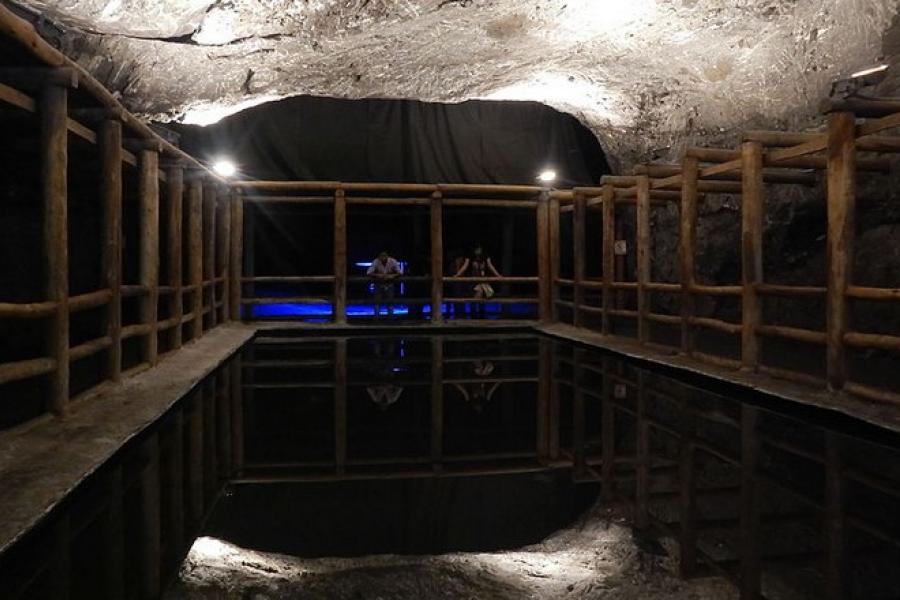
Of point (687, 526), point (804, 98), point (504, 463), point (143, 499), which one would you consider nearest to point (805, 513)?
point (687, 526)

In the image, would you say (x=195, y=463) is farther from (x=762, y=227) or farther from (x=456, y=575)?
(x=762, y=227)

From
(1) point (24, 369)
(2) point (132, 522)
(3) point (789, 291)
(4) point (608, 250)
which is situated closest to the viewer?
(2) point (132, 522)

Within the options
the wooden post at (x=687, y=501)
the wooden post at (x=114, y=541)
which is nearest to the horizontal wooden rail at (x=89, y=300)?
the wooden post at (x=114, y=541)

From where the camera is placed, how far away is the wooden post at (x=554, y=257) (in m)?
12.2

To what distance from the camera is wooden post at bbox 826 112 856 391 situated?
16.8 feet

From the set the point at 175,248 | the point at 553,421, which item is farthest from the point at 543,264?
the point at 553,421

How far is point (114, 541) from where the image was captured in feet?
9.05

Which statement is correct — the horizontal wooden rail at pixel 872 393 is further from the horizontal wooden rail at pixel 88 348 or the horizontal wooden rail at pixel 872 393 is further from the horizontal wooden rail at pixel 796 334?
the horizontal wooden rail at pixel 88 348

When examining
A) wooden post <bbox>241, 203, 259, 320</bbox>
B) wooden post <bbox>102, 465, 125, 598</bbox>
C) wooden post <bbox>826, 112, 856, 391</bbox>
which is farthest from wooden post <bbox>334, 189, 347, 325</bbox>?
wooden post <bbox>102, 465, 125, 598</bbox>

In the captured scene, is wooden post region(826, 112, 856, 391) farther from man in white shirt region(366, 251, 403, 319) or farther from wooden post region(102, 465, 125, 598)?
man in white shirt region(366, 251, 403, 319)

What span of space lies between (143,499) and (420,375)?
3963mm

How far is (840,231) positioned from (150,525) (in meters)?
4.91

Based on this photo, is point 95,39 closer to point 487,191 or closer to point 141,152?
point 141,152

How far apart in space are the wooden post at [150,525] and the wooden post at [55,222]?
28.7 inches
